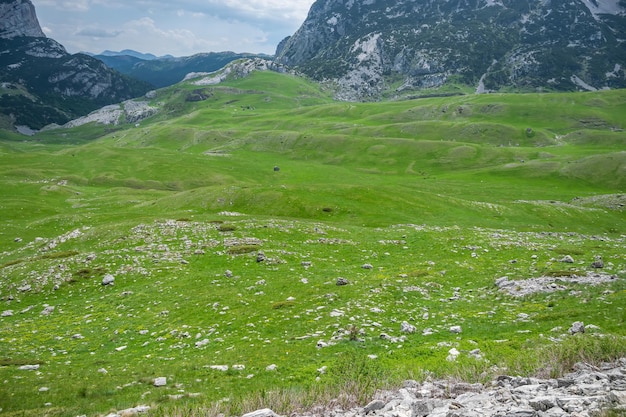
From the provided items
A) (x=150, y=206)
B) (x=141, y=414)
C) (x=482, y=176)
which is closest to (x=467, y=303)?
(x=141, y=414)

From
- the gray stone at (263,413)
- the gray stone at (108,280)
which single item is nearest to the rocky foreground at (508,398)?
the gray stone at (263,413)

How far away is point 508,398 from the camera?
11.4 metres

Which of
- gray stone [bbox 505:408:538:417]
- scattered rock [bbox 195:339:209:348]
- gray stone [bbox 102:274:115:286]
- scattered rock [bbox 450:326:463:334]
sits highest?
gray stone [bbox 505:408:538:417]

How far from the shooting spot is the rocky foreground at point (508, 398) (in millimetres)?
10156

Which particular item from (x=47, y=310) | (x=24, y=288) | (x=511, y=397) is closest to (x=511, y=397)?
(x=511, y=397)

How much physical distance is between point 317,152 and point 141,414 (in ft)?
511

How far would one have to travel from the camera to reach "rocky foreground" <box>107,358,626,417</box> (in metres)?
10.2

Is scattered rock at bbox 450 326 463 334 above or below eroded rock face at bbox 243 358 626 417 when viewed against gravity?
below

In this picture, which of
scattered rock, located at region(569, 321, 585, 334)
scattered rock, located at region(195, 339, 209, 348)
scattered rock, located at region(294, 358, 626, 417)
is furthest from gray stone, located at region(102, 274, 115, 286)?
scattered rock, located at region(569, 321, 585, 334)

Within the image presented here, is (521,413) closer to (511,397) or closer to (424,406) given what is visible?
(511,397)

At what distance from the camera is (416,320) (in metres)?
21.7

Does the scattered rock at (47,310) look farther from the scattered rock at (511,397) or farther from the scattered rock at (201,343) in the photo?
the scattered rock at (511,397)

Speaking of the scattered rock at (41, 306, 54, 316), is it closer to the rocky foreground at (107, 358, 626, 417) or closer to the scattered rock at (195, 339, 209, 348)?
the scattered rock at (195, 339, 209, 348)

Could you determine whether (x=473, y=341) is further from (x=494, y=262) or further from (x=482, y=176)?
(x=482, y=176)
